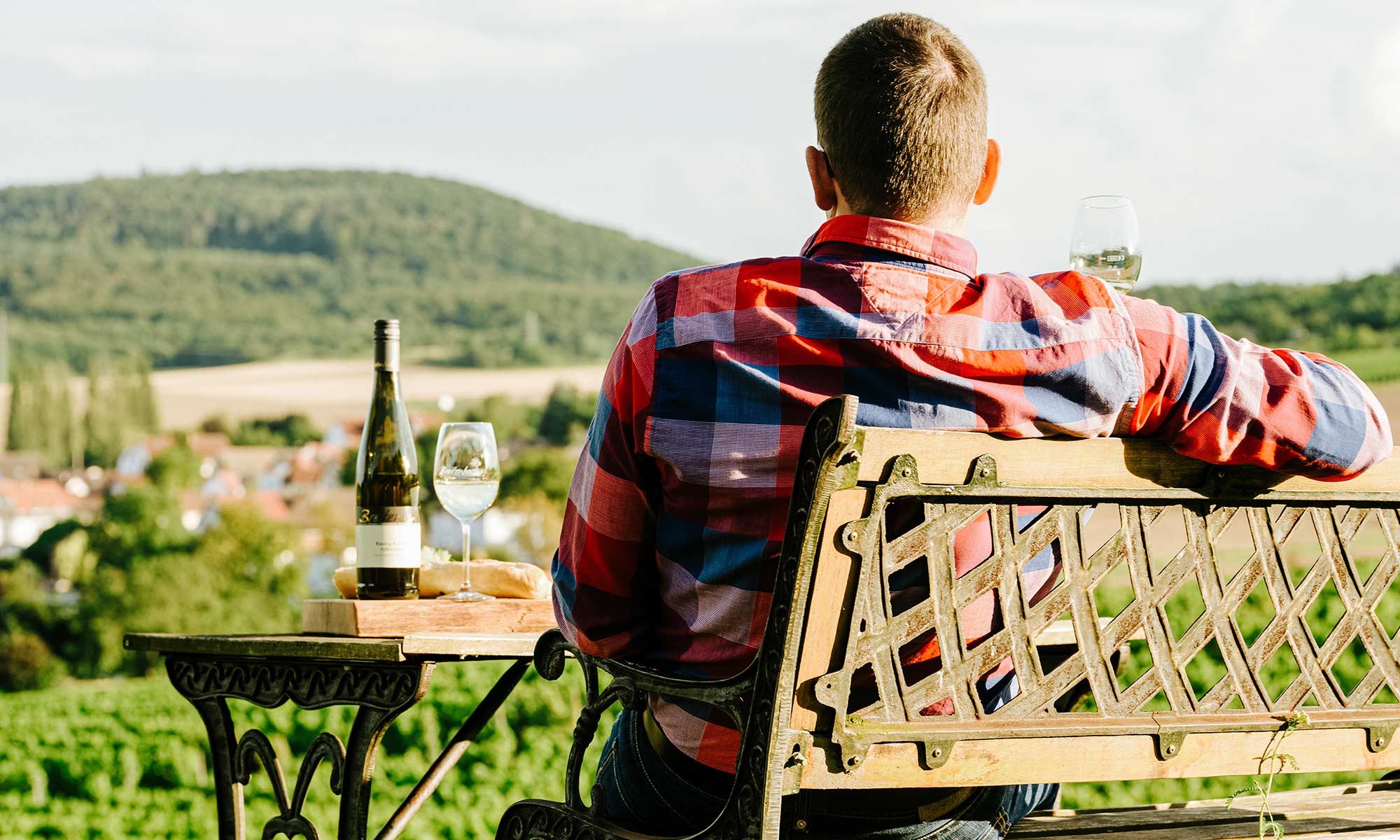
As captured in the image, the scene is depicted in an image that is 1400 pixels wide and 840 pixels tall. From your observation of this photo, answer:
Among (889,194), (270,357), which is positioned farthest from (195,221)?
(889,194)

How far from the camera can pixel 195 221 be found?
406 ft

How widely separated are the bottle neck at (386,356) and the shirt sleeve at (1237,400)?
57.9 inches

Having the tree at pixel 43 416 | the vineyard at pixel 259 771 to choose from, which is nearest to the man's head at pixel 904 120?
the vineyard at pixel 259 771

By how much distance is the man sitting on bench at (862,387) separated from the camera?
1.73 meters

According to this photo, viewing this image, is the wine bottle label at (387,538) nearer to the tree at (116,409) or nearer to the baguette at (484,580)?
the baguette at (484,580)

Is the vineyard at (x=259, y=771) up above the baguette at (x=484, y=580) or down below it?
below

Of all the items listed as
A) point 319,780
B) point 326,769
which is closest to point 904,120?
point 319,780

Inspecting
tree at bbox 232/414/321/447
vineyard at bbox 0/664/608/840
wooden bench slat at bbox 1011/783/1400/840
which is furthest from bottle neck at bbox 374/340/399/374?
tree at bbox 232/414/321/447

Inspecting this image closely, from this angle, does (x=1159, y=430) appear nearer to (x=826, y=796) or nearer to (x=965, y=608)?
(x=965, y=608)

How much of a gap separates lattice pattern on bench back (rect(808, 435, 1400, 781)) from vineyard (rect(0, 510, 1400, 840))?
394 centimetres

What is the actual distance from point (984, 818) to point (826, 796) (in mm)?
253

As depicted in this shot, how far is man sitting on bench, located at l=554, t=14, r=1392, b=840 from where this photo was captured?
173cm

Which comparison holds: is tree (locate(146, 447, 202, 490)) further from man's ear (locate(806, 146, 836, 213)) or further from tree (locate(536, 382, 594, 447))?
man's ear (locate(806, 146, 836, 213))

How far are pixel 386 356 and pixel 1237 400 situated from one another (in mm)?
1618
